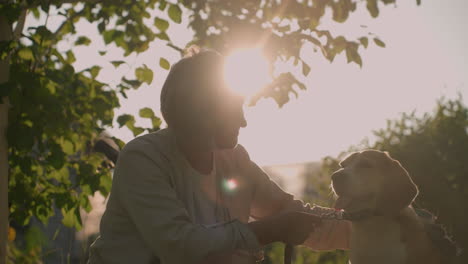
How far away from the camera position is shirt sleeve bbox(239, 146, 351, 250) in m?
2.85

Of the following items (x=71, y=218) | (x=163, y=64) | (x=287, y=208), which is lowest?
(x=71, y=218)

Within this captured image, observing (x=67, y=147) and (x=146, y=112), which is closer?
(x=146, y=112)

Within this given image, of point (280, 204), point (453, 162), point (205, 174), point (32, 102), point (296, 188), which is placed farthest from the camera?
point (296, 188)

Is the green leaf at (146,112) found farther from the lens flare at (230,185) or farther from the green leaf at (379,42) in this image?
the green leaf at (379,42)

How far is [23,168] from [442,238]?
136 inches

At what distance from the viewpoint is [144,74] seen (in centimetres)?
485

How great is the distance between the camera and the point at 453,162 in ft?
20.8

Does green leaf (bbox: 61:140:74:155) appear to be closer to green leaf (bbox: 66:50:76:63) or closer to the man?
green leaf (bbox: 66:50:76:63)

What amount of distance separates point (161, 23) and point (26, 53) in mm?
1272

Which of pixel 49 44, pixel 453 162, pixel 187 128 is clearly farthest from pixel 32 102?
pixel 453 162

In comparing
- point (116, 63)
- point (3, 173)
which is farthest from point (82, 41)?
point (3, 173)

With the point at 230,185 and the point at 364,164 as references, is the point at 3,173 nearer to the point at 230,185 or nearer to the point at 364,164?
Result: the point at 230,185

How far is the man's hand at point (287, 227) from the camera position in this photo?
2453 mm

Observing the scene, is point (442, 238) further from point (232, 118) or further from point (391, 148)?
point (391, 148)
